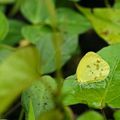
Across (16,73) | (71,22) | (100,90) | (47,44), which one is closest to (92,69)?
(100,90)

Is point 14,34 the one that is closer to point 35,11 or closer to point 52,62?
point 35,11

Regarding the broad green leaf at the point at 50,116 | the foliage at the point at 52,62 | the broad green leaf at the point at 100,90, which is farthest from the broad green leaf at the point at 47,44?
the broad green leaf at the point at 50,116

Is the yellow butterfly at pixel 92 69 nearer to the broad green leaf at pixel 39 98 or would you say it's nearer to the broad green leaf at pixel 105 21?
the broad green leaf at pixel 39 98

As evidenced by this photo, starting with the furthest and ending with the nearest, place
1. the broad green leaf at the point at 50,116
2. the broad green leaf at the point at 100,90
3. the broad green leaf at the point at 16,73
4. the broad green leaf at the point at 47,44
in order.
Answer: the broad green leaf at the point at 47,44
the broad green leaf at the point at 100,90
the broad green leaf at the point at 50,116
the broad green leaf at the point at 16,73

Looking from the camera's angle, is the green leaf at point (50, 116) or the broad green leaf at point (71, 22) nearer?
the green leaf at point (50, 116)

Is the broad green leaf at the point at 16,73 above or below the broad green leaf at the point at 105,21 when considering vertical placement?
above

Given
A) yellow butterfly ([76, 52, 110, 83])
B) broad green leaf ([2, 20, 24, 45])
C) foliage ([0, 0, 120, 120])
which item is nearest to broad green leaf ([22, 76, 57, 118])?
foliage ([0, 0, 120, 120])

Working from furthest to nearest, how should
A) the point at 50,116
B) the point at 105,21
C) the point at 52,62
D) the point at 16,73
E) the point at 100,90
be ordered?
the point at 105,21 → the point at 52,62 → the point at 100,90 → the point at 50,116 → the point at 16,73

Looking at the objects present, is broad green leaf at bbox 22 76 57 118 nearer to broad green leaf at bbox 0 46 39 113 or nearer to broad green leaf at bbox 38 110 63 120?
broad green leaf at bbox 38 110 63 120
